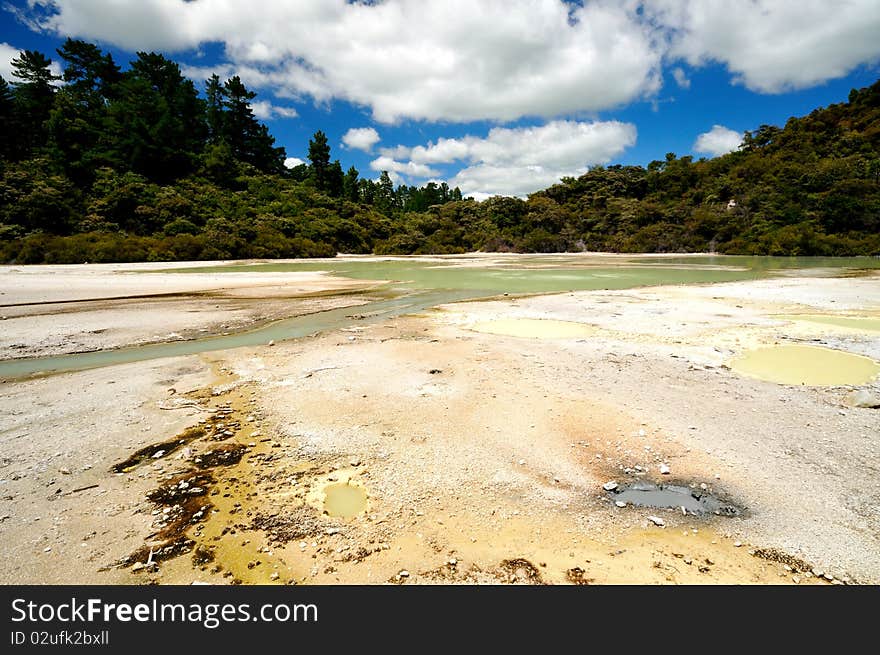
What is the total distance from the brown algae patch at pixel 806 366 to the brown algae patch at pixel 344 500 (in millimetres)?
6845

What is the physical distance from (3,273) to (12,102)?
47.2 m

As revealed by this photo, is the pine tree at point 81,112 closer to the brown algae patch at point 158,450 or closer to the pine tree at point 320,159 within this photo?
the pine tree at point 320,159

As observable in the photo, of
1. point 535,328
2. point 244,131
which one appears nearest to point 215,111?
point 244,131

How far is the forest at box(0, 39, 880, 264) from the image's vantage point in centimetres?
4156

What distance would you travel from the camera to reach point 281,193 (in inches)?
2456

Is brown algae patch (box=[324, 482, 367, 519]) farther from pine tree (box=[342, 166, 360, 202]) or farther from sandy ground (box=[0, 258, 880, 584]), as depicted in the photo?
pine tree (box=[342, 166, 360, 202])

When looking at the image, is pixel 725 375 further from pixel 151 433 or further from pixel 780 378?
pixel 151 433

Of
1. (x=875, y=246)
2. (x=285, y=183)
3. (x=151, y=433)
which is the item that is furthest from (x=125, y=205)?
(x=875, y=246)

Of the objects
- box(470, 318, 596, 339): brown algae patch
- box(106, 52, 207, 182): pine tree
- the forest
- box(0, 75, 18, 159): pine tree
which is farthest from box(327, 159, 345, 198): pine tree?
box(470, 318, 596, 339): brown algae patch

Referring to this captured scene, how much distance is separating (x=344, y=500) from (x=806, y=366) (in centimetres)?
840

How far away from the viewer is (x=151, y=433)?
16.7 ft

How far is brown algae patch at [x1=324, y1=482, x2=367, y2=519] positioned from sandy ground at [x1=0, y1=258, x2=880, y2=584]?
84mm

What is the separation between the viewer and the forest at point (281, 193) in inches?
1636

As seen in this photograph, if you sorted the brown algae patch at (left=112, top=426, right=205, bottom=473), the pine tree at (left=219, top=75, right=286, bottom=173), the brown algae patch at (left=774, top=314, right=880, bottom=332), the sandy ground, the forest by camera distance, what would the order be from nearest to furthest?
the sandy ground < the brown algae patch at (left=112, top=426, right=205, bottom=473) < the brown algae patch at (left=774, top=314, right=880, bottom=332) < the forest < the pine tree at (left=219, top=75, right=286, bottom=173)
